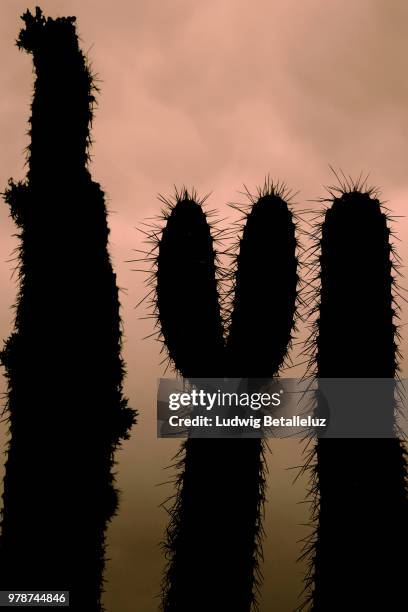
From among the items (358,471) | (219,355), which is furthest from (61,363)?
(358,471)

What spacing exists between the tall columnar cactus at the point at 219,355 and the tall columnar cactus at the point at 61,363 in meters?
0.38

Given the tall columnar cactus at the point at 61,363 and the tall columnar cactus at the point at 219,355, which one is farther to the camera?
the tall columnar cactus at the point at 219,355

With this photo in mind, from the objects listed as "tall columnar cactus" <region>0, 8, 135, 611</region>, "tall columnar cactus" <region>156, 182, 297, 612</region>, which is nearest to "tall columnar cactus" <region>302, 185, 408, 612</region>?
"tall columnar cactus" <region>156, 182, 297, 612</region>

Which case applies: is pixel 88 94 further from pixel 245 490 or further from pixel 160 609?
pixel 160 609

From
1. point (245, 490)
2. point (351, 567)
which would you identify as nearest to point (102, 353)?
point (245, 490)

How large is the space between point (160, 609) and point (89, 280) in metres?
1.84

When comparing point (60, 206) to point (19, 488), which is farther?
point (60, 206)

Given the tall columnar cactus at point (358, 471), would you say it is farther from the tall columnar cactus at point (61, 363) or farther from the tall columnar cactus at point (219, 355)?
the tall columnar cactus at point (61, 363)

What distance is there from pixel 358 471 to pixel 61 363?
5.44ft

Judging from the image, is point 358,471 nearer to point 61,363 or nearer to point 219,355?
point 219,355

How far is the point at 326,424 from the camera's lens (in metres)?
4.10

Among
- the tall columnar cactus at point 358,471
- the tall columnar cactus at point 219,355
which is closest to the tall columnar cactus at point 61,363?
the tall columnar cactus at point 219,355

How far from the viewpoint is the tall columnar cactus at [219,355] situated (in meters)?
4.01

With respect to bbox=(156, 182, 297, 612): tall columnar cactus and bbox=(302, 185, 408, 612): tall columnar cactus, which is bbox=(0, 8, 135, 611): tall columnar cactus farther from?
bbox=(302, 185, 408, 612): tall columnar cactus
